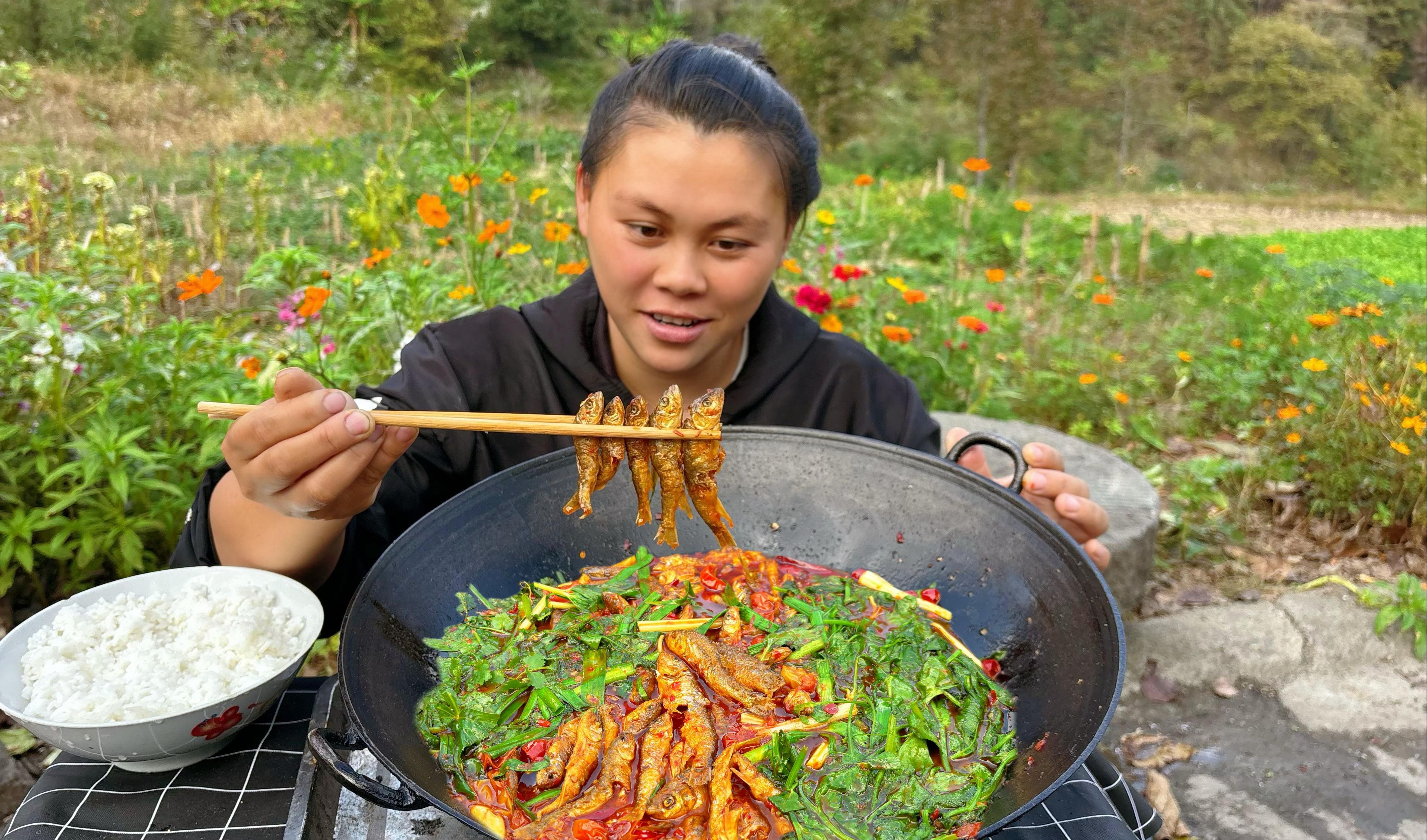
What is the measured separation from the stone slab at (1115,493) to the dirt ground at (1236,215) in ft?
16.8

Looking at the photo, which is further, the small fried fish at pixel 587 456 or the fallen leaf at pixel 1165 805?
the fallen leaf at pixel 1165 805

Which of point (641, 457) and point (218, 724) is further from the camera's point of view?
point (641, 457)

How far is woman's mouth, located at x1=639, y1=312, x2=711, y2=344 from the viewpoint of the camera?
2.43 m

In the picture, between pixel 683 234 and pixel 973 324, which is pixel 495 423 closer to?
pixel 683 234

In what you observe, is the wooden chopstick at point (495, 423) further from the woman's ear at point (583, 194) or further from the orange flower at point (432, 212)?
Result: the orange flower at point (432, 212)

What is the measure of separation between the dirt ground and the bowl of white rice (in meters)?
8.81

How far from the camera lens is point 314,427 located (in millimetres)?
1658

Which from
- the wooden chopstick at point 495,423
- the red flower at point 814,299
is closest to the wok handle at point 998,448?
the wooden chopstick at point 495,423

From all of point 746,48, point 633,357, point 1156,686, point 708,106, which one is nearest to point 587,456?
point 633,357

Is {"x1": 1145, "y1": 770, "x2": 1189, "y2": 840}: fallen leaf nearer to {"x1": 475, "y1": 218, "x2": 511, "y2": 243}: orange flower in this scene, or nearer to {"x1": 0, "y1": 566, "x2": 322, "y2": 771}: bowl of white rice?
{"x1": 0, "y1": 566, "x2": 322, "y2": 771}: bowl of white rice

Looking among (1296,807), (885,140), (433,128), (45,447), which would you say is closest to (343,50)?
(433,128)

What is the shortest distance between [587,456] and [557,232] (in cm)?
265

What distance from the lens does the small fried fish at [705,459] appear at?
6.19ft

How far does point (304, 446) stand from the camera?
164cm
